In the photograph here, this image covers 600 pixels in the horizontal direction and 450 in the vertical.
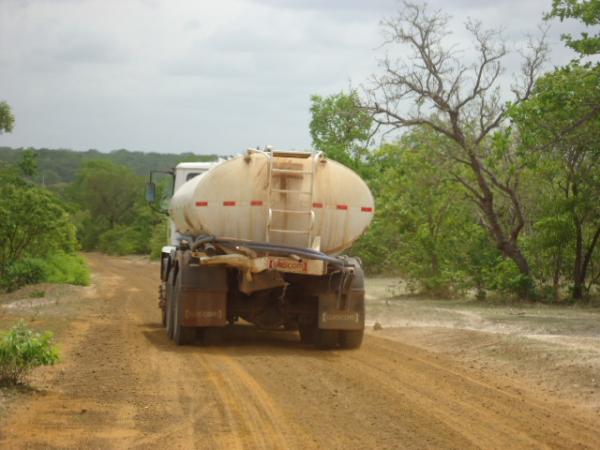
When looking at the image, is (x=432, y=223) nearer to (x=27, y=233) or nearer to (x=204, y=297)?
(x=27, y=233)

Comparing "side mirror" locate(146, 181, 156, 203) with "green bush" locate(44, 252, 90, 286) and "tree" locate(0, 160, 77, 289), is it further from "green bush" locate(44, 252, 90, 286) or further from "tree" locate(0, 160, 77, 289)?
"green bush" locate(44, 252, 90, 286)

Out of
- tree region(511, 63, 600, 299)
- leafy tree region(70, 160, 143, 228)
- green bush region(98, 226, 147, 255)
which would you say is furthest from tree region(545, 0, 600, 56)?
leafy tree region(70, 160, 143, 228)

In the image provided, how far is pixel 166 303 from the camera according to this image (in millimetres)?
16844

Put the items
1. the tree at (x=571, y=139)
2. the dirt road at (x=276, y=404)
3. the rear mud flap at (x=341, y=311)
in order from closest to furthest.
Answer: the dirt road at (x=276, y=404) < the rear mud flap at (x=341, y=311) < the tree at (x=571, y=139)

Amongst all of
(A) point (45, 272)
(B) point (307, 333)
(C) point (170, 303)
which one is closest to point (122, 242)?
(A) point (45, 272)

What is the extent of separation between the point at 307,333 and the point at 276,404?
634cm

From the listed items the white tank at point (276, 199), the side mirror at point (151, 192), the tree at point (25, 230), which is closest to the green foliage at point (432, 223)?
the side mirror at point (151, 192)

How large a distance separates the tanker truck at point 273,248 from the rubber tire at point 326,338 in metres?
0.02

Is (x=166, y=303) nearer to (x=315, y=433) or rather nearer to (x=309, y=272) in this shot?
(x=309, y=272)

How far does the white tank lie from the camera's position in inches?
544

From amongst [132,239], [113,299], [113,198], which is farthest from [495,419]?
[113,198]

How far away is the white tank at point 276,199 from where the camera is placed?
45.4 feet

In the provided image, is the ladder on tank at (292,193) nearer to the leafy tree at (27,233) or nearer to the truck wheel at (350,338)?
the truck wheel at (350,338)

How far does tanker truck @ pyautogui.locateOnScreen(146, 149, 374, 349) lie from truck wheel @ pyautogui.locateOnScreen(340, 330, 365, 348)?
0.02m
